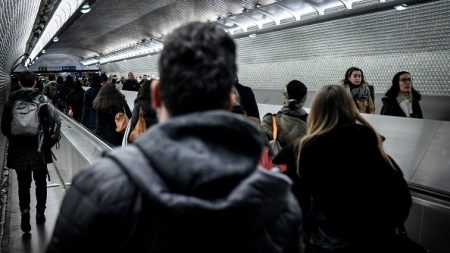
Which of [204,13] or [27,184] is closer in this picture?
[27,184]

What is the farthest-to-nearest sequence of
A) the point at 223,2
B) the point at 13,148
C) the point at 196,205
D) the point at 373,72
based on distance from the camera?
the point at 223,2 < the point at 373,72 < the point at 13,148 < the point at 196,205

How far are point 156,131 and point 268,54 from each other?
14.9 m

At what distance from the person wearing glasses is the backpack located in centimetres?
411

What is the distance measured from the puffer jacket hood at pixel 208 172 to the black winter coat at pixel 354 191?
1229 mm

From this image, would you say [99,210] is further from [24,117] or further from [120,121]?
[120,121]

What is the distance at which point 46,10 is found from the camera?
1599 centimetres

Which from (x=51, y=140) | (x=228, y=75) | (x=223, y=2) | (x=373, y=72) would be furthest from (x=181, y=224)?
(x=223, y=2)

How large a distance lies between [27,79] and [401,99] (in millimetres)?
4306

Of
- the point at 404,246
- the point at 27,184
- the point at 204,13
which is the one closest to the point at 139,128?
the point at 27,184

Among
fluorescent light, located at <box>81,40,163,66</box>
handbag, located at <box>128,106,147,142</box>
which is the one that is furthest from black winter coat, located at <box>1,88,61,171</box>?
fluorescent light, located at <box>81,40,163,66</box>

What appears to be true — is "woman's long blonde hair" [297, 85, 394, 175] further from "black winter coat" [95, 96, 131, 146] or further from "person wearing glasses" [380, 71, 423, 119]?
"black winter coat" [95, 96, 131, 146]

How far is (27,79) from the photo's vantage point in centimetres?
456

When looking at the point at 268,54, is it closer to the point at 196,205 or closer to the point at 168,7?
the point at 168,7

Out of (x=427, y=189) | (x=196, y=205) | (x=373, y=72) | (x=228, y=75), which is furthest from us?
(x=373, y=72)
